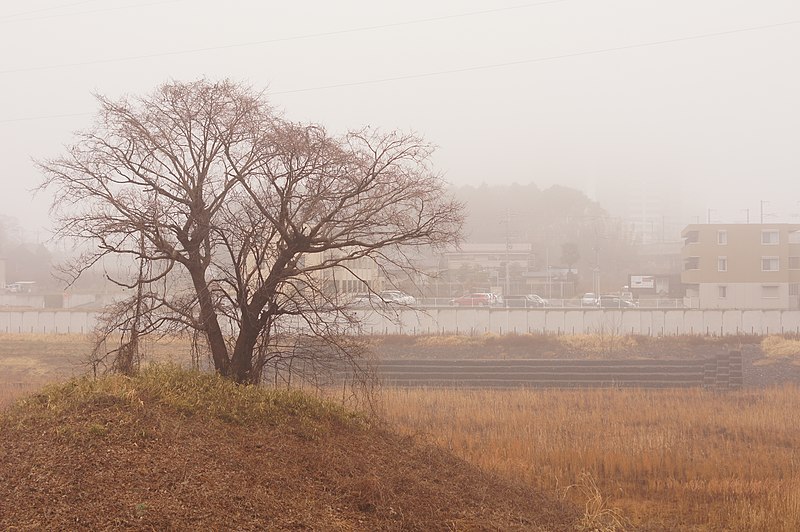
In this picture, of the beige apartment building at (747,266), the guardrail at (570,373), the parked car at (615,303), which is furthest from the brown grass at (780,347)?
the parked car at (615,303)

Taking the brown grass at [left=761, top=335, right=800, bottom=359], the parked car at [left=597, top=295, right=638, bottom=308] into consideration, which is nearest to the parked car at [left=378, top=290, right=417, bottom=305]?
the brown grass at [left=761, top=335, right=800, bottom=359]

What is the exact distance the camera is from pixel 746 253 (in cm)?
4562

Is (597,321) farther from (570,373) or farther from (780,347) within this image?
(570,373)

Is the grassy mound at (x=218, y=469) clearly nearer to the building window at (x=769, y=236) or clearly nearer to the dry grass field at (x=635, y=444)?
the dry grass field at (x=635, y=444)

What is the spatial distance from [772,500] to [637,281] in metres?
51.2

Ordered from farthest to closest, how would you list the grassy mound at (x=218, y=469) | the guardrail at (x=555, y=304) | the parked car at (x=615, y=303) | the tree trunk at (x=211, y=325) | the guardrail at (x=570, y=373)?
1. the parked car at (x=615, y=303)
2. the guardrail at (x=555, y=304)
3. the guardrail at (x=570, y=373)
4. the tree trunk at (x=211, y=325)
5. the grassy mound at (x=218, y=469)

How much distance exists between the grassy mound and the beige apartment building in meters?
36.9

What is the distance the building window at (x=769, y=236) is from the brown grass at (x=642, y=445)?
71.1ft

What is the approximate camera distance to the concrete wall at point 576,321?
1529 inches

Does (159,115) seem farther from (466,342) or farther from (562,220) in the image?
(562,220)

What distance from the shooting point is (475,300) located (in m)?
46.3

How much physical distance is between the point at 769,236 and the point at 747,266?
2.40 metres

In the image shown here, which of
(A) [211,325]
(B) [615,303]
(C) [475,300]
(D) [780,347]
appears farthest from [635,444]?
(B) [615,303]

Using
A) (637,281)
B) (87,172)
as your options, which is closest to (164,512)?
(87,172)
